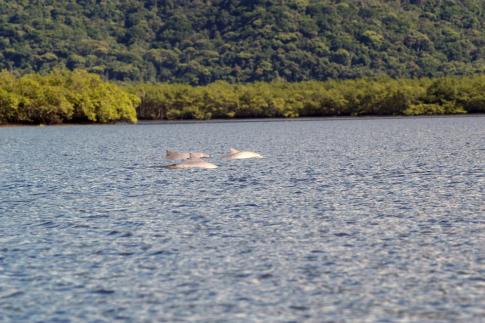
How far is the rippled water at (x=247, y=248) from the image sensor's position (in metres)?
18.8

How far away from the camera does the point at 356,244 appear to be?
81.6ft

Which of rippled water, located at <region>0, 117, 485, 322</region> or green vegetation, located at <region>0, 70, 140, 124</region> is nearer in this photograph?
rippled water, located at <region>0, 117, 485, 322</region>

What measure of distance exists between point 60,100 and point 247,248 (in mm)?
141989

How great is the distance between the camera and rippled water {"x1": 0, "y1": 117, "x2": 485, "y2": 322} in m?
18.8

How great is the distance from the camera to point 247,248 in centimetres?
2470

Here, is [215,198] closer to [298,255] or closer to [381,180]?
[381,180]

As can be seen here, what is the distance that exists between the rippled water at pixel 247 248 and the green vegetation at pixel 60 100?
119m

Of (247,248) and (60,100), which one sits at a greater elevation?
(247,248)

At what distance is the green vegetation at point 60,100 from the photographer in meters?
163

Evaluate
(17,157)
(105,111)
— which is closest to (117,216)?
(17,157)

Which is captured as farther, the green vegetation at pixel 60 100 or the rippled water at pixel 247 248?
the green vegetation at pixel 60 100

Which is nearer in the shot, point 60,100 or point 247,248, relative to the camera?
point 247,248

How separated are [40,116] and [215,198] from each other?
137 m

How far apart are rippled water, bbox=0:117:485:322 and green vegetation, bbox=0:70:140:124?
119053mm
